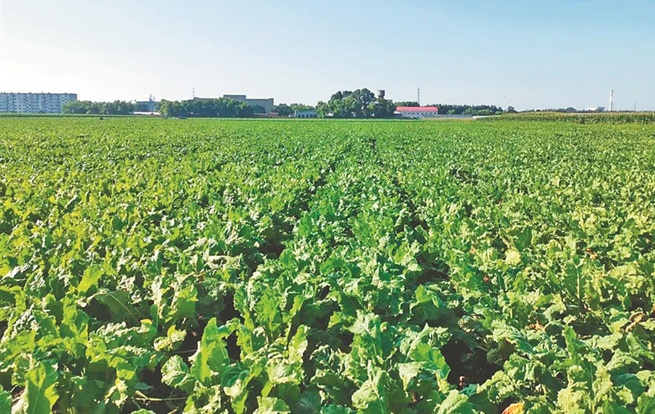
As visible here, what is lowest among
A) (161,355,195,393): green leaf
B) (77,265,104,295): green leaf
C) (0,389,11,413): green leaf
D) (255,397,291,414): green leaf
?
(161,355,195,393): green leaf

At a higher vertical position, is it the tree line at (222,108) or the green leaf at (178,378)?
the tree line at (222,108)

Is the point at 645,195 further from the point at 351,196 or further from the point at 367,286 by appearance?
the point at 367,286

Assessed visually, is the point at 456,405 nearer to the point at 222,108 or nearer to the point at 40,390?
the point at 40,390

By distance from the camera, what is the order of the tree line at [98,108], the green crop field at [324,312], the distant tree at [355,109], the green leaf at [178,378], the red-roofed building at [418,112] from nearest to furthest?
the green crop field at [324,312], the green leaf at [178,378], the distant tree at [355,109], the tree line at [98,108], the red-roofed building at [418,112]

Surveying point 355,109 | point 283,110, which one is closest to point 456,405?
point 355,109

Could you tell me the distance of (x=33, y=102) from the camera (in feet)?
533

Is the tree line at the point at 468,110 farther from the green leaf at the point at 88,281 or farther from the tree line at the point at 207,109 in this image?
the green leaf at the point at 88,281

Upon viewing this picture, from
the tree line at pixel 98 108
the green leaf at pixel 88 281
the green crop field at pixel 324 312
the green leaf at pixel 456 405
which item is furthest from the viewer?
the tree line at pixel 98 108

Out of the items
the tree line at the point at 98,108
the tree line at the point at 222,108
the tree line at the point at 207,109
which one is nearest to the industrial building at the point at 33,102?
the tree line at the point at 98,108

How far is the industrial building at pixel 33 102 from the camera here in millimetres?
155000

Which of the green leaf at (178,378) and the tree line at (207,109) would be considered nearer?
the green leaf at (178,378)

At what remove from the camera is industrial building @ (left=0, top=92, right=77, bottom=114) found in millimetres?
155000

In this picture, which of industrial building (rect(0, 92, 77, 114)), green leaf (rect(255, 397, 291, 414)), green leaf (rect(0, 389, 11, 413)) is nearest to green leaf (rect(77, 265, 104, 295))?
green leaf (rect(0, 389, 11, 413))

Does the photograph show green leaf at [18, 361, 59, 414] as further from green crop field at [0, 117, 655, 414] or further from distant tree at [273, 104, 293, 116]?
distant tree at [273, 104, 293, 116]
